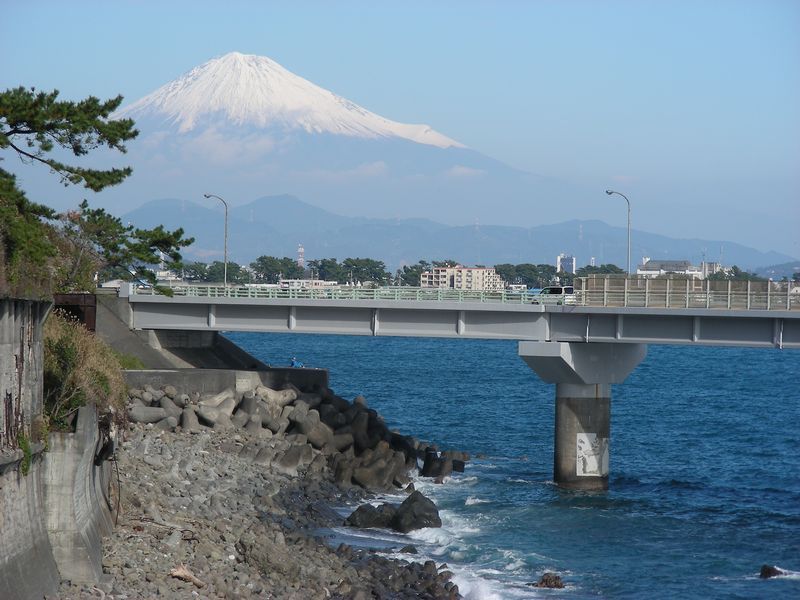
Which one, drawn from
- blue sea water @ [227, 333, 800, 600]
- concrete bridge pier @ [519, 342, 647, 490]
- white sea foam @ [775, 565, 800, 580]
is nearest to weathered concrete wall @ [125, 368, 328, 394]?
blue sea water @ [227, 333, 800, 600]

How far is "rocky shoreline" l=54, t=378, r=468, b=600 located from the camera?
2772 centimetres

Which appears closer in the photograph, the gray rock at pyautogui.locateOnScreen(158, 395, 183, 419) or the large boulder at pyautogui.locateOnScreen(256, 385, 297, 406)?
the gray rock at pyautogui.locateOnScreen(158, 395, 183, 419)

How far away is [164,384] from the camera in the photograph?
48656mm

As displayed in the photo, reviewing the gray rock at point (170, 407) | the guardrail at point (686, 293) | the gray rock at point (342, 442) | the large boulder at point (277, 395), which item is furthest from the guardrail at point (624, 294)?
the gray rock at point (170, 407)

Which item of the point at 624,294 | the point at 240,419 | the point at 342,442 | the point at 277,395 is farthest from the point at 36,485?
the point at 624,294

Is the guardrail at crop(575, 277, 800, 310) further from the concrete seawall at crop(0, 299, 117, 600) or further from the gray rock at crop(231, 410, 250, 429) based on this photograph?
the concrete seawall at crop(0, 299, 117, 600)

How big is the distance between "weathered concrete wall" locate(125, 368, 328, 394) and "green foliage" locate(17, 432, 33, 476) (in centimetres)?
2178

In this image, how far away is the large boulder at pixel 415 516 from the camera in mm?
38250

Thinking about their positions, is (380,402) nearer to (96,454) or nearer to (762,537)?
(762,537)

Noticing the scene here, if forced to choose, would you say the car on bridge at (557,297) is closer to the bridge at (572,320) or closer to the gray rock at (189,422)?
the bridge at (572,320)

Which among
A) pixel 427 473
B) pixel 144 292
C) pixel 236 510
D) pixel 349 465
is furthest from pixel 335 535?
pixel 144 292

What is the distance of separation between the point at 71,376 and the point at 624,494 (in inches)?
1041

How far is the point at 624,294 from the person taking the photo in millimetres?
47375

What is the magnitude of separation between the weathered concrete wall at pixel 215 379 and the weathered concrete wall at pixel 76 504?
1900 centimetres
